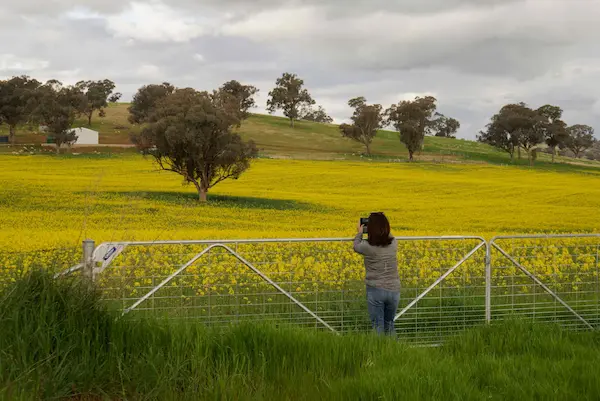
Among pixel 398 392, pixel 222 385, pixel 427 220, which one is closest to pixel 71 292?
pixel 222 385

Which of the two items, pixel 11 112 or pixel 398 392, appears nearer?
pixel 398 392

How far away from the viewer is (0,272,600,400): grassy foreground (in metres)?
4.78

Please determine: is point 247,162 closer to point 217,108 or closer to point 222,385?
point 217,108

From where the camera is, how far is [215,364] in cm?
538

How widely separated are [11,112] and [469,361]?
339 ft

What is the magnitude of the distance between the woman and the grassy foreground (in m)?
1.16

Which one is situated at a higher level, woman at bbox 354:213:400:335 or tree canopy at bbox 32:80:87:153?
tree canopy at bbox 32:80:87:153

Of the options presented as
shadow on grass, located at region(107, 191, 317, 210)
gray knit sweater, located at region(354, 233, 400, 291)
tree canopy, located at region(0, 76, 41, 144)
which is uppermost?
tree canopy, located at region(0, 76, 41, 144)

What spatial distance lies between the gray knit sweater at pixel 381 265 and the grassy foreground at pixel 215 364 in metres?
1.21

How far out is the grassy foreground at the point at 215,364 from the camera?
478 cm

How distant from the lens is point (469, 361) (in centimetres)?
624

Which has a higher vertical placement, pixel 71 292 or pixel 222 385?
pixel 71 292

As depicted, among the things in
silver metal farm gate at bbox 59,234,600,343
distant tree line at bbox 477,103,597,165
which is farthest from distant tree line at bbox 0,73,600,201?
silver metal farm gate at bbox 59,234,600,343

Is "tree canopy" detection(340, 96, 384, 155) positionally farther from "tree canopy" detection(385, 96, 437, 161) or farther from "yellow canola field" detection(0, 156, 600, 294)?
"yellow canola field" detection(0, 156, 600, 294)
